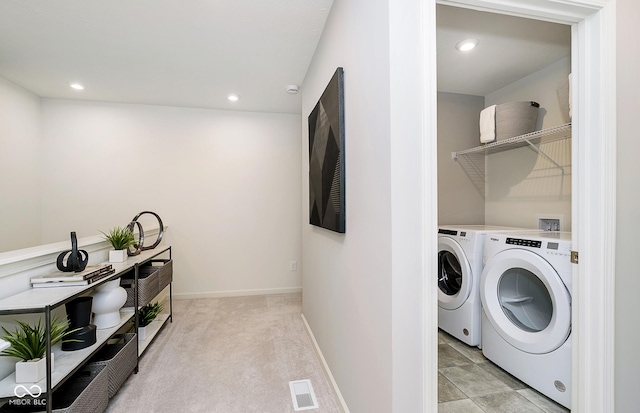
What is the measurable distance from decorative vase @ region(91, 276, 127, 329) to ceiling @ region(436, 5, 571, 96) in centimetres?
263

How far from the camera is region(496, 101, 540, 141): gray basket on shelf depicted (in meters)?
2.43

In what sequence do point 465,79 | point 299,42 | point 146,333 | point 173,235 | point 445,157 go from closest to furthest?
A: point 299,42 < point 146,333 < point 465,79 < point 445,157 < point 173,235

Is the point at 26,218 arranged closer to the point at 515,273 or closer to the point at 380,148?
the point at 380,148

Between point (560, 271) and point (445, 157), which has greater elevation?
point (445, 157)

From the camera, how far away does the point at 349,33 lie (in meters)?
1.57

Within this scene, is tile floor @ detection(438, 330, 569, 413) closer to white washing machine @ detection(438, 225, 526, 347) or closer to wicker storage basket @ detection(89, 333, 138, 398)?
white washing machine @ detection(438, 225, 526, 347)

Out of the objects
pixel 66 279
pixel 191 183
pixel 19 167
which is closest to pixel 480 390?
pixel 66 279

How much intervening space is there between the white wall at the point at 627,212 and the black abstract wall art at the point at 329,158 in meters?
1.22

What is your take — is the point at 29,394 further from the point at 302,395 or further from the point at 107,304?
the point at 302,395

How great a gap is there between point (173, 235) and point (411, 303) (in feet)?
11.0

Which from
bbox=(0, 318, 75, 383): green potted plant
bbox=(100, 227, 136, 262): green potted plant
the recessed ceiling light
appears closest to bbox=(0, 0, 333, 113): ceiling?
the recessed ceiling light

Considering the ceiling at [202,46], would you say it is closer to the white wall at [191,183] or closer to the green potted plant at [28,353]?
the white wall at [191,183]

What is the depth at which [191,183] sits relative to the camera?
374cm

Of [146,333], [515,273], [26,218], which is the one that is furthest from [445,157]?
[26,218]
